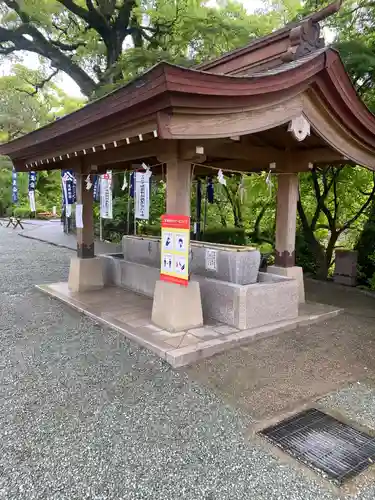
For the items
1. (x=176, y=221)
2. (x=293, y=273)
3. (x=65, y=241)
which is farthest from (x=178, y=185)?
(x=65, y=241)

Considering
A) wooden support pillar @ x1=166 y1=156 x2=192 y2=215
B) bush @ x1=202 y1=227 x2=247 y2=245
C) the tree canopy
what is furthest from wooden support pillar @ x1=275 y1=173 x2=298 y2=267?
bush @ x1=202 y1=227 x2=247 y2=245

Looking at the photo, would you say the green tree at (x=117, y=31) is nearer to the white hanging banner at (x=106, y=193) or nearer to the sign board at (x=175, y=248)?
the white hanging banner at (x=106, y=193)

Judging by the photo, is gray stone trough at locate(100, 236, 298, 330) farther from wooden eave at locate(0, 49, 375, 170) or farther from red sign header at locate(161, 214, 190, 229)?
wooden eave at locate(0, 49, 375, 170)

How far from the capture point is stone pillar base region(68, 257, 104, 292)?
6.79m

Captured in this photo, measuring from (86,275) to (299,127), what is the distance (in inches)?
175

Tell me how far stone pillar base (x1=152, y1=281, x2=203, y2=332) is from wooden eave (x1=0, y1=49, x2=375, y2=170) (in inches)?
70.8

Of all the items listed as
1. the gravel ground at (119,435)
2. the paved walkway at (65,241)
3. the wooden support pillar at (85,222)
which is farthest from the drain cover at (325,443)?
the paved walkway at (65,241)

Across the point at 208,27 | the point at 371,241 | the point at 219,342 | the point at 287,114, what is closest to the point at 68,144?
the point at 287,114

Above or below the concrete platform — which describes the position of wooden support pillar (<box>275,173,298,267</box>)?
above

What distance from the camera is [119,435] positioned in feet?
8.86

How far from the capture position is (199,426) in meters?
2.83

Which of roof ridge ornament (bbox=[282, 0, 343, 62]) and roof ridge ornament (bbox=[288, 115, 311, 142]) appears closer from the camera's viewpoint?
roof ridge ornament (bbox=[288, 115, 311, 142])

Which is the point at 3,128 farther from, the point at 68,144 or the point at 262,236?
the point at 68,144

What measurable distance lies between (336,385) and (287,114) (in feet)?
9.30
